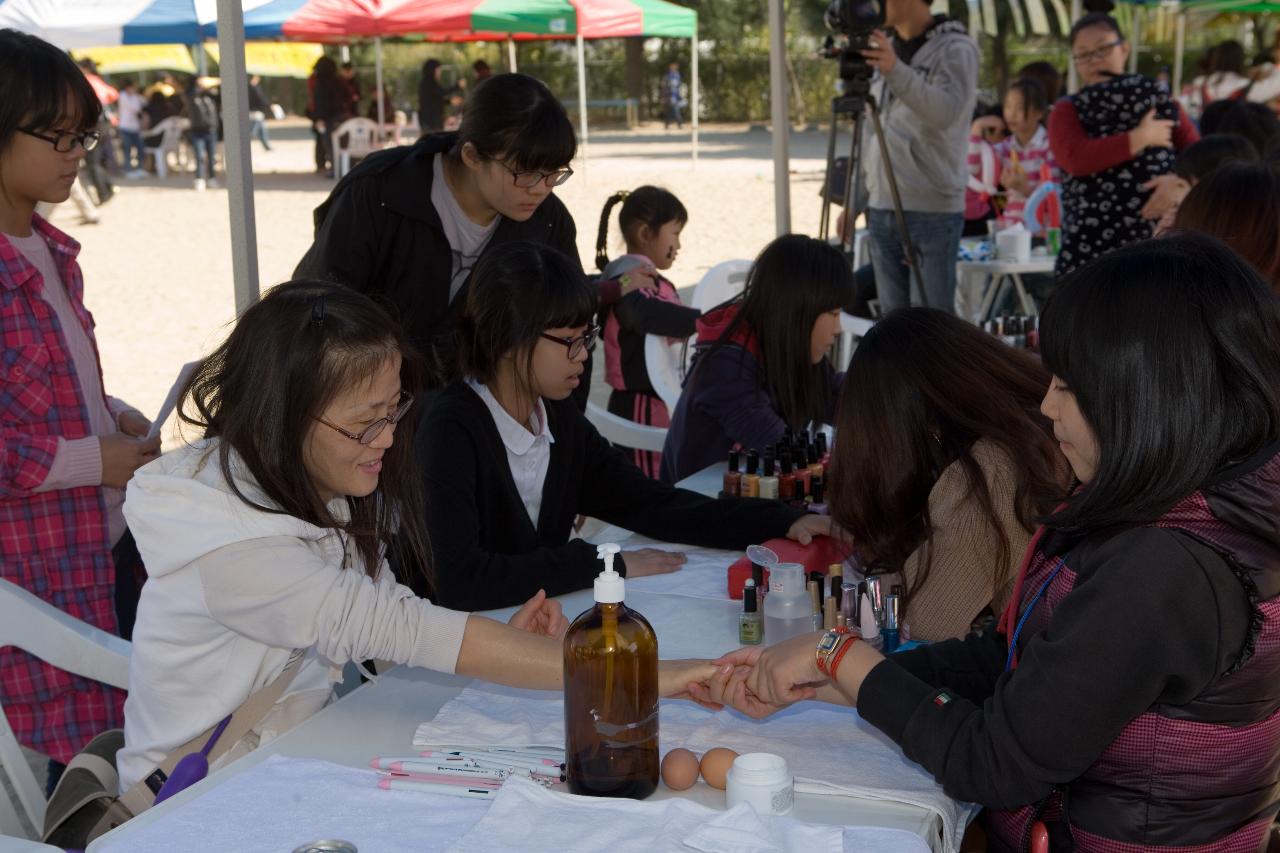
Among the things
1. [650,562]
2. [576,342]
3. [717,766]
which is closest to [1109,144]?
[576,342]

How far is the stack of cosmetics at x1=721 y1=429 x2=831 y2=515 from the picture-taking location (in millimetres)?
2607

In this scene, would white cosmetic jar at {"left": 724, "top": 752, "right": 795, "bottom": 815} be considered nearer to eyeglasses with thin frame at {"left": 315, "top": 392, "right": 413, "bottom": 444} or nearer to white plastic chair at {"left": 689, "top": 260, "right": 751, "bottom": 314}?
eyeglasses with thin frame at {"left": 315, "top": 392, "right": 413, "bottom": 444}

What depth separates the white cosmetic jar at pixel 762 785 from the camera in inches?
54.8

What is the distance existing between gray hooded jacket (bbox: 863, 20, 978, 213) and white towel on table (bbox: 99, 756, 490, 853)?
380 centimetres

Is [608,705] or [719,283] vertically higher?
[719,283]

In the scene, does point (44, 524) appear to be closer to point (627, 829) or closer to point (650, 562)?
point (650, 562)

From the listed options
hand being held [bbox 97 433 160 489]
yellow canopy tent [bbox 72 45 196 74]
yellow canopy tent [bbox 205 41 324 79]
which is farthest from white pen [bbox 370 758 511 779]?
yellow canopy tent [bbox 72 45 196 74]

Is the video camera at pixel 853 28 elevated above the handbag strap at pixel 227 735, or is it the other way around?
the video camera at pixel 853 28

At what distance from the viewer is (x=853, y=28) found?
14.6 feet

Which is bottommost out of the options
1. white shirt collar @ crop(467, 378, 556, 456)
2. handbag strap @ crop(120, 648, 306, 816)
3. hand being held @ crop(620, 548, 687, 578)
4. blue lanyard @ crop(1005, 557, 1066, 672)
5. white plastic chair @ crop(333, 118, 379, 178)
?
handbag strap @ crop(120, 648, 306, 816)

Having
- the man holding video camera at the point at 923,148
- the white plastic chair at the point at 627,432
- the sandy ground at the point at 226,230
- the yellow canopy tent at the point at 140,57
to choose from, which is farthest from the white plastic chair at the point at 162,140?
the white plastic chair at the point at 627,432

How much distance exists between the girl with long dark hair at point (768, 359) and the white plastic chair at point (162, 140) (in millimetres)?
19188

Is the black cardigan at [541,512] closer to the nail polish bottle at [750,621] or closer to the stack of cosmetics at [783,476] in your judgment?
the stack of cosmetics at [783,476]

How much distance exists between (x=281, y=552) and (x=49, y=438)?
87cm
